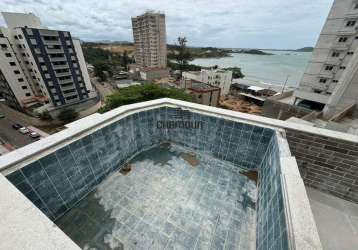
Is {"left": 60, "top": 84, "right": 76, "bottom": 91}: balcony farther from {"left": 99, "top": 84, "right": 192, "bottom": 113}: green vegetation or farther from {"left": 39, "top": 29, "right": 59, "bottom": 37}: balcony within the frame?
{"left": 99, "top": 84, "right": 192, "bottom": 113}: green vegetation

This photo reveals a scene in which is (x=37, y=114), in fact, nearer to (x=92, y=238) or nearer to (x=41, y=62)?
(x=41, y=62)

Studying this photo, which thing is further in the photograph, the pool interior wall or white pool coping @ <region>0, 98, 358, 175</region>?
the pool interior wall

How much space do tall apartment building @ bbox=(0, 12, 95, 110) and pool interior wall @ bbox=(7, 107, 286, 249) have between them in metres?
16.6

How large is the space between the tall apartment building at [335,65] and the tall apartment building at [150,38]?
28.5 meters

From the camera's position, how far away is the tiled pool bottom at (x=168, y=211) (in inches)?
64.3

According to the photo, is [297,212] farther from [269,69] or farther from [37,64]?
[269,69]

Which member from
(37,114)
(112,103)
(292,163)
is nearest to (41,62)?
(37,114)

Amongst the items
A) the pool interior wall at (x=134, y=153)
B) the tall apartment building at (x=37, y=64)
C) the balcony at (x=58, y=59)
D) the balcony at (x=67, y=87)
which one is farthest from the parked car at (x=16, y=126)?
the pool interior wall at (x=134, y=153)

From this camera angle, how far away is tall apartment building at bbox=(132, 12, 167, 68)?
31562 mm

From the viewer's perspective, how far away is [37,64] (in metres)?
13.3

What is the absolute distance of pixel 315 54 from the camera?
1267cm

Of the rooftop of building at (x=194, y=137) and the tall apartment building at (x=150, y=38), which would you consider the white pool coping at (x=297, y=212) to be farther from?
the tall apartment building at (x=150, y=38)

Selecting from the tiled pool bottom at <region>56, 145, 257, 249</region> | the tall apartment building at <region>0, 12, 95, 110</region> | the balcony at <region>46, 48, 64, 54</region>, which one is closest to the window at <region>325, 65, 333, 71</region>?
the tiled pool bottom at <region>56, 145, 257, 249</region>

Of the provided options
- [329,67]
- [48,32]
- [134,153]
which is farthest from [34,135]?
[329,67]
